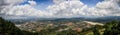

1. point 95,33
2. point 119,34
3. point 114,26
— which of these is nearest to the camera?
point 119,34

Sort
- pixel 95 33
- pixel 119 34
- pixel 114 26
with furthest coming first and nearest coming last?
pixel 95 33 < pixel 114 26 < pixel 119 34

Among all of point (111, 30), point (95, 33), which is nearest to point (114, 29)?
point (111, 30)

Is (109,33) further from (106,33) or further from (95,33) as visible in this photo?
(95,33)

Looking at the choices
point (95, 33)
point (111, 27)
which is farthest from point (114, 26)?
point (95, 33)

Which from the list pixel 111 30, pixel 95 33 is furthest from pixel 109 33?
pixel 95 33

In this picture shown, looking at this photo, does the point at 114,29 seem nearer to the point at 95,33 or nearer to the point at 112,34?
the point at 112,34

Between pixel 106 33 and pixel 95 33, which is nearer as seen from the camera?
pixel 106 33

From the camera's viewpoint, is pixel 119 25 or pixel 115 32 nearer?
pixel 115 32
